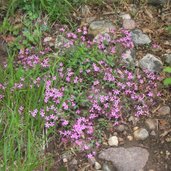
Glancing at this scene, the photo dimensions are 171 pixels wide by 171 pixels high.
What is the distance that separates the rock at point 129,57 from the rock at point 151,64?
0.10 meters

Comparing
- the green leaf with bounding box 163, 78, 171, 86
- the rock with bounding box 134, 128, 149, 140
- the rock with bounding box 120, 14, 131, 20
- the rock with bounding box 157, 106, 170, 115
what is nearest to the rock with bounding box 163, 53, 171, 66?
→ the green leaf with bounding box 163, 78, 171, 86

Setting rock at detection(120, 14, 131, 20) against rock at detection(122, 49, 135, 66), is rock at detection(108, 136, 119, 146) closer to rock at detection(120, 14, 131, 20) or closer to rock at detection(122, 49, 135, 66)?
rock at detection(122, 49, 135, 66)

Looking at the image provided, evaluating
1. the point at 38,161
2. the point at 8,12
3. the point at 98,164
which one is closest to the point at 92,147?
the point at 98,164

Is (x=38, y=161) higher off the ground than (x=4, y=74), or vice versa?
(x=4, y=74)

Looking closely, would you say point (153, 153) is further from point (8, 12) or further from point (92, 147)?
point (8, 12)

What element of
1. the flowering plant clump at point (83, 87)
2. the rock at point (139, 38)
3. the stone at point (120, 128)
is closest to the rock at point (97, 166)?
the flowering plant clump at point (83, 87)

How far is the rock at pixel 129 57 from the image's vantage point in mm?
4820

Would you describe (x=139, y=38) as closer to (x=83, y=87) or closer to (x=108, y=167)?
(x=83, y=87)

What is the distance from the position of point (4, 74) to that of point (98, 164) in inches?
57.2

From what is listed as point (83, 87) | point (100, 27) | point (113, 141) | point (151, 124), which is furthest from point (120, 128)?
point (100, 27)

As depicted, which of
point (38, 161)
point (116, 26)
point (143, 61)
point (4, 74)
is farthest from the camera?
point (116, 26)

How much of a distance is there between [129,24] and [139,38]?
264 millimetres

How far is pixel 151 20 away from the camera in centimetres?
534

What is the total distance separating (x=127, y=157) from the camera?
415 cm
